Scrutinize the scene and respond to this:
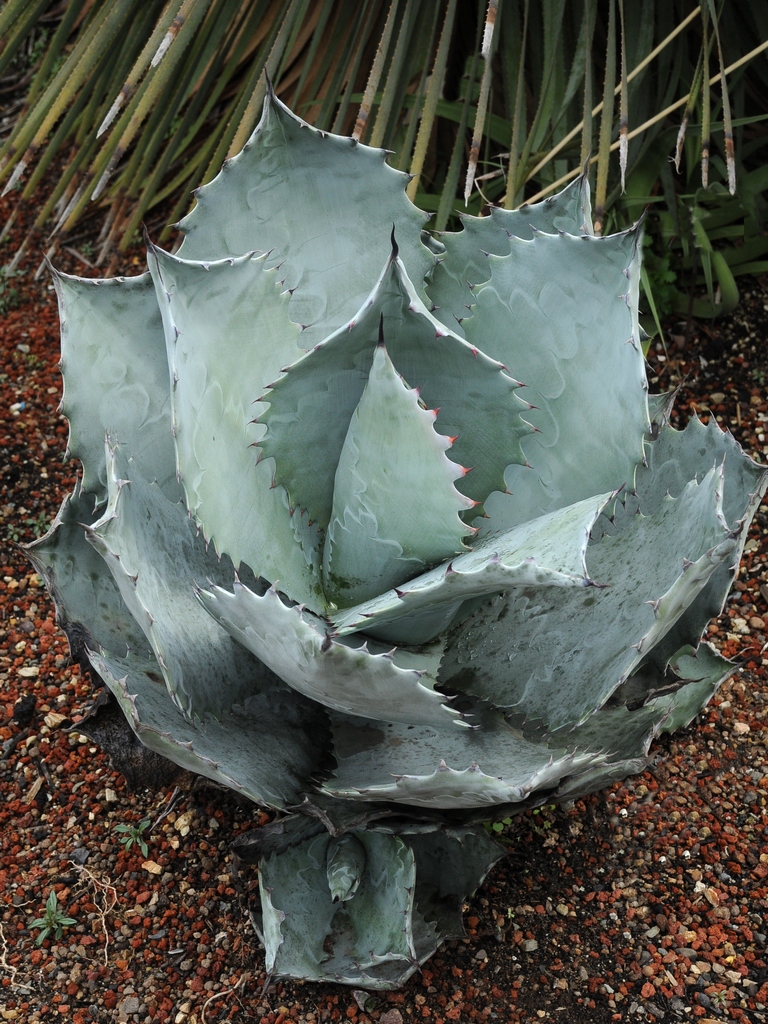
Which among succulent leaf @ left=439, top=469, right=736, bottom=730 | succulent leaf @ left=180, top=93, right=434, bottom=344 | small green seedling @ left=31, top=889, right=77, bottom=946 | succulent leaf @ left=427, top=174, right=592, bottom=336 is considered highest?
succulent leaf @ left=180, top=93, right=434, bottom=344

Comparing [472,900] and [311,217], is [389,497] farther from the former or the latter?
[472,900]

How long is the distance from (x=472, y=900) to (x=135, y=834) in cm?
51

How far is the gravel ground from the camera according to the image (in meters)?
1.25

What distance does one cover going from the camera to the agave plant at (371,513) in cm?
106

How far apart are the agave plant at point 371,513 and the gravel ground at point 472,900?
0.16 m

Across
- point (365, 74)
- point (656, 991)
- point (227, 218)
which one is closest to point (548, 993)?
point (656, 991)

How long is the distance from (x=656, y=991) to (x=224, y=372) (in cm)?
96

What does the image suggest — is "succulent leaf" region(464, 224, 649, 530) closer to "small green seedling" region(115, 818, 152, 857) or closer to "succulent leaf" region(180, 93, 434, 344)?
"succulent leaf" region(180, 93, 434, 344)

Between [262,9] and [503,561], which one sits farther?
[262,9]

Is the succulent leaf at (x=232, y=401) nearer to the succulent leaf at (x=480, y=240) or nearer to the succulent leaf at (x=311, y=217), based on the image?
the succulent leaf at (x=311, y=217)

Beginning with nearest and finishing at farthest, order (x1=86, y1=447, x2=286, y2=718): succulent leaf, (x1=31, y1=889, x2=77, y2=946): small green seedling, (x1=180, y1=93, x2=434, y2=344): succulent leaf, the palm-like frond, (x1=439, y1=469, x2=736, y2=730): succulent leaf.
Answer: (x1=86, y1=447, x2=286, y2=718): succulent leaf
(x1=439, y1=469, x2=736, y2=730): succulent leaf
(x1=180, y1=93, x2=434, y2=344): succulent leaf
(x1=31, y1=889, x2=77, y2=946): small green seedling
the palm-like frond

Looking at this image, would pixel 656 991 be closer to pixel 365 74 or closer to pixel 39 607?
pixel 39 607

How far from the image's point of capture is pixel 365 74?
7.97 ft

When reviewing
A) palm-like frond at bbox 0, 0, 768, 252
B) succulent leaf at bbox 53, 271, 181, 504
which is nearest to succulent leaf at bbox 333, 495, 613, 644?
succulent leaf at bbox 53, 271, 181, 504
